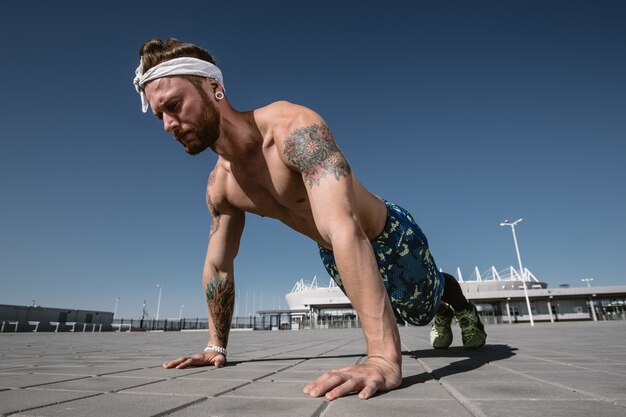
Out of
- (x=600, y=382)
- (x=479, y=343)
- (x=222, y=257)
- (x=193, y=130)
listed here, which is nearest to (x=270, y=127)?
(x=193, y=130)

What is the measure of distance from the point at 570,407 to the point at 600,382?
675 mm

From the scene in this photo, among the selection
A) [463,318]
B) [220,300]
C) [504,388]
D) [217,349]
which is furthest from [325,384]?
[463,318]

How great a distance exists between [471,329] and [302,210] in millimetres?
2188

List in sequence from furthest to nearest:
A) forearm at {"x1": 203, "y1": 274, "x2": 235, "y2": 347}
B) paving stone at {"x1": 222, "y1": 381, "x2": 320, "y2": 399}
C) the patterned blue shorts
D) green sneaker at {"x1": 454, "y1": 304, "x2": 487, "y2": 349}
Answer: green sneaker at {"x1": 454, "y1": 304, "x2": 487, "y2": 349}
the patterned blue shorts
forearm at {"x1": 203, "y1": 274, "x2": 235, "y2": 347}
paving stone at {"x1": 222, "y1": 381, "x2": 320, "y2": 399}

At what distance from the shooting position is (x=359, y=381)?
125 cm

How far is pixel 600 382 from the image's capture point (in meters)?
1.51

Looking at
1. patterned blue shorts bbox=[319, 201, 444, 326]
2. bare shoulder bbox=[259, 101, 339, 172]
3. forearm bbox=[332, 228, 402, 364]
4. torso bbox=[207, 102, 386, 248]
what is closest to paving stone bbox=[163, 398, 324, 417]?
forearm bbox=[332, 228, 402, 364]

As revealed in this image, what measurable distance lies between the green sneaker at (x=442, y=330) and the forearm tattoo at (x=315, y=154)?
8.39ft

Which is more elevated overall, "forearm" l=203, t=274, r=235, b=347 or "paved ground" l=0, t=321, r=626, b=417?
"forearm" l=203, t=274, r=235, b=347

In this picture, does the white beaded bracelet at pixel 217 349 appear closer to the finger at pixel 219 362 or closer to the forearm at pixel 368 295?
the finger at pixel 219 362

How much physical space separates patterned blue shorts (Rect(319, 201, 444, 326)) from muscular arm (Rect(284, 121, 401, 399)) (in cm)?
124

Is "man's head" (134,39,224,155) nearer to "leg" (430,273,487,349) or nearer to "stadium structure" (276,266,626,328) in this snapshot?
"leg" (430,273,487,349)

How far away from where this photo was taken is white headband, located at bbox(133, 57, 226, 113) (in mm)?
2162

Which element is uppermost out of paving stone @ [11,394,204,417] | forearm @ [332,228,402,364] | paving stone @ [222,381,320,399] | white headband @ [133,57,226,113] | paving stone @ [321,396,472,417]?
white headband @ [133,57,226,113]
